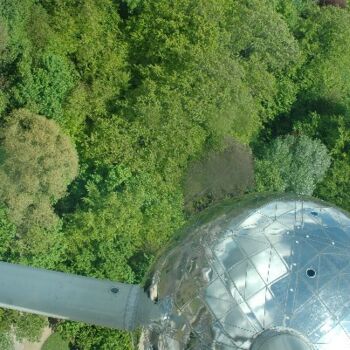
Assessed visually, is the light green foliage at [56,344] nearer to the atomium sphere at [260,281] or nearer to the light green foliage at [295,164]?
the light green foliage at [295,164]

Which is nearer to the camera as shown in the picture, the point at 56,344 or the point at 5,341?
the point at 5,341

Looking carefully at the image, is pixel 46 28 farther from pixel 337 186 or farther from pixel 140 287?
pixel 140 287

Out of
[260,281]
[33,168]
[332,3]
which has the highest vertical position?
[332,3]

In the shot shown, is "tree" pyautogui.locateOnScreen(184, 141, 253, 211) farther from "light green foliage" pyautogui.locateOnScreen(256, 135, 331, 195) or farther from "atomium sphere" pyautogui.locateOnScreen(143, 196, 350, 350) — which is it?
"atomium sphere" pyautogui.locateOnScreen(143, 196, 350, 350)

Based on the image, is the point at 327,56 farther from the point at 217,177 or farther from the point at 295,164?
→ the point at 217,177

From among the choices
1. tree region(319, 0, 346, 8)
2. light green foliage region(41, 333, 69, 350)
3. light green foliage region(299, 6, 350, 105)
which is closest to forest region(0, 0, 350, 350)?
light green foliage region(41, 333, 69, 350)

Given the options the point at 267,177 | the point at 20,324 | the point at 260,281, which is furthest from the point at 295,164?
the point at 260,281
